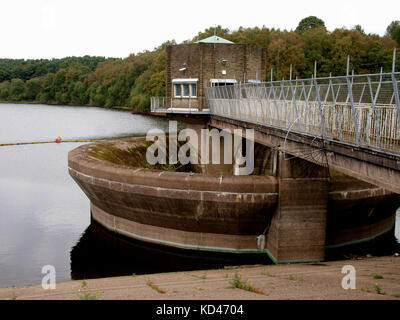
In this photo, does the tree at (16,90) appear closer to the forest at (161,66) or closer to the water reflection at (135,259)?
the forest at (161,66)

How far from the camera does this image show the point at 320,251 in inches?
631

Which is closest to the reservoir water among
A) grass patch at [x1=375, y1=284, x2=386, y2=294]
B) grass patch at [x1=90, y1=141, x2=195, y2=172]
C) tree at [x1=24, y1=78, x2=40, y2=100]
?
grass patch at [x1=90, y1=141, x2=195, y2=172]

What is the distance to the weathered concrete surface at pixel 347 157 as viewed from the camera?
8531 millimetres

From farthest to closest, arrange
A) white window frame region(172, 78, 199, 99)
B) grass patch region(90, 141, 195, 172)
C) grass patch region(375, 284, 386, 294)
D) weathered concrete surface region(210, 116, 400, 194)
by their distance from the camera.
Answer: white window frame region(172, 78, 199, 99) → grass patch region(90, 141, 195, 172) → grass patch region(375, 284, 386, 294) → weathered concrete surface region(210, 116, 400, 194)

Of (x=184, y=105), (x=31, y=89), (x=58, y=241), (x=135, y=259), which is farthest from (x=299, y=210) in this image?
(x=31, y=89)

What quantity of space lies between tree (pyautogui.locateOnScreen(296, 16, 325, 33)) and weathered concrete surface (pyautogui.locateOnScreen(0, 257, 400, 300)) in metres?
94.6

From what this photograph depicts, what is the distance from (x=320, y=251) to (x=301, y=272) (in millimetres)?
4194

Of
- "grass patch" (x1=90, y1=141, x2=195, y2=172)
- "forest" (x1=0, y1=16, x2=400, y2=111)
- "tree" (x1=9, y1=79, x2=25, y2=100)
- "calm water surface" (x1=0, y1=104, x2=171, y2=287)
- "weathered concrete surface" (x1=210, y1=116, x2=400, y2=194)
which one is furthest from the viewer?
"tree" (x1=9, y1=79, x2=25, y2=100)

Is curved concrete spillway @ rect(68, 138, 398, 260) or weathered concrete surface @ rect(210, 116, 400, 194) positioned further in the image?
curved concrete spillway @ rect(68, 138, 398, 260)

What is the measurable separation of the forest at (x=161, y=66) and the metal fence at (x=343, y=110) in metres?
26.6

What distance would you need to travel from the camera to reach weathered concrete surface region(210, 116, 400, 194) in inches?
336

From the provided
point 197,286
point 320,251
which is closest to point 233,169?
point 320,251

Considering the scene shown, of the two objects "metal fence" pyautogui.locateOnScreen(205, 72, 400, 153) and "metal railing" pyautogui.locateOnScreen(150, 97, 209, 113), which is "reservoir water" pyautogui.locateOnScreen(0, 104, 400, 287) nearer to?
"metal fence" pyautogui.locateOnScreen(205, 72, 400, 153)

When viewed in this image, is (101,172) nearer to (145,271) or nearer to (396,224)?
(145,271)
